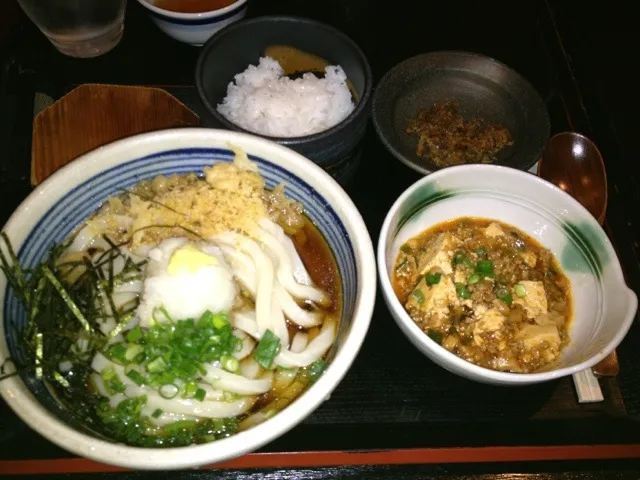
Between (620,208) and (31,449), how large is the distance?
8.55 ft

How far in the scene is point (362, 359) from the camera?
210cm

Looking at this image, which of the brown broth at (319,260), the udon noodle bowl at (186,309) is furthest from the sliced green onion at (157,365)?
the brown broth at (319,260)

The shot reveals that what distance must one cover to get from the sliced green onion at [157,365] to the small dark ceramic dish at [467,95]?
1449 millimetres

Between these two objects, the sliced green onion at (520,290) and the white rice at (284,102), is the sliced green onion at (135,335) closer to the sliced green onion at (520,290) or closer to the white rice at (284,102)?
the white rice at (284,102)

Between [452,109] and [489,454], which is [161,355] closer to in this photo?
[489,454]

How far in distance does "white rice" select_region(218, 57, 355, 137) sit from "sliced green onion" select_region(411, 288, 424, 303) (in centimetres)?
87

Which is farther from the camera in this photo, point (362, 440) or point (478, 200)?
point (478, 200)

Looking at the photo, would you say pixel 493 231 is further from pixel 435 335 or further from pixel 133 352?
pixel 133 352

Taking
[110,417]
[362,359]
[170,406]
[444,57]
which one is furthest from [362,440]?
[444,57]

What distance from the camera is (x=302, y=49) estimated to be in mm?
2750

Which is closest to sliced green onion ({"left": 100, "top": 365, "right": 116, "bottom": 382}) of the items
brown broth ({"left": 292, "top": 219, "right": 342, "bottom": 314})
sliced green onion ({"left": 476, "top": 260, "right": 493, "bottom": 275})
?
brown broth ({"left": 292, "top": 219, "right": 342, "bottom": 314})

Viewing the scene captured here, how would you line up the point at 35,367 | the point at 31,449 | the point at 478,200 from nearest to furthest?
the point at 35,367
the point at 31,449
the point at 478,200

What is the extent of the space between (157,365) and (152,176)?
0.72 meters

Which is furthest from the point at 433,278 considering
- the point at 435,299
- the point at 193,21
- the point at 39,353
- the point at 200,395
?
the point at 193,21
